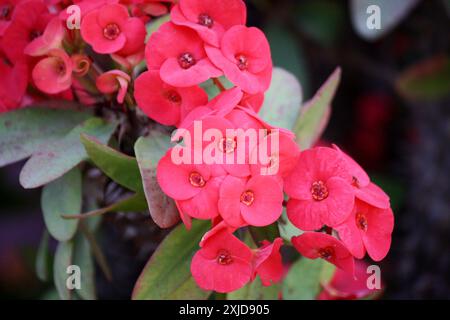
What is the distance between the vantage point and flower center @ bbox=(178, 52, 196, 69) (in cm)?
91

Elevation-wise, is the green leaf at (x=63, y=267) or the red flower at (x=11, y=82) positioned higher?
the red flower at (x=11, y=82)

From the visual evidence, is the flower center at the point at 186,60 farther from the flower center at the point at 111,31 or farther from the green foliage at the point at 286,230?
the green foliage at the point at 286,230

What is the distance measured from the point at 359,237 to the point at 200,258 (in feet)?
0.63

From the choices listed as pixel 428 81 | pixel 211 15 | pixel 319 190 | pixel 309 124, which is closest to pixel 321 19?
pixel 428 81

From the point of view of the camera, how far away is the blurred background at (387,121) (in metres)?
1.75

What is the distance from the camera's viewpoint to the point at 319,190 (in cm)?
88

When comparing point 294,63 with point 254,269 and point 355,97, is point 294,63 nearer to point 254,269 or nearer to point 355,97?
point 355,97

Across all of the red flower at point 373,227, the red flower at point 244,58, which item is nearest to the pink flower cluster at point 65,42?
the red flower at point 244,58

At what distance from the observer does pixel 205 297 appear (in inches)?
40.5

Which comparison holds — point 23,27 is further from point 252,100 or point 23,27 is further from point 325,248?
point 325,248

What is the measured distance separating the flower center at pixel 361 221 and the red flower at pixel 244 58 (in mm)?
201

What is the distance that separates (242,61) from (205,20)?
7 centimetres

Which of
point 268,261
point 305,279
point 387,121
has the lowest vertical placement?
point 387,121

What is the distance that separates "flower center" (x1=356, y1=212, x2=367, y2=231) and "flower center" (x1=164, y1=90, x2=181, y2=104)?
27 cm
